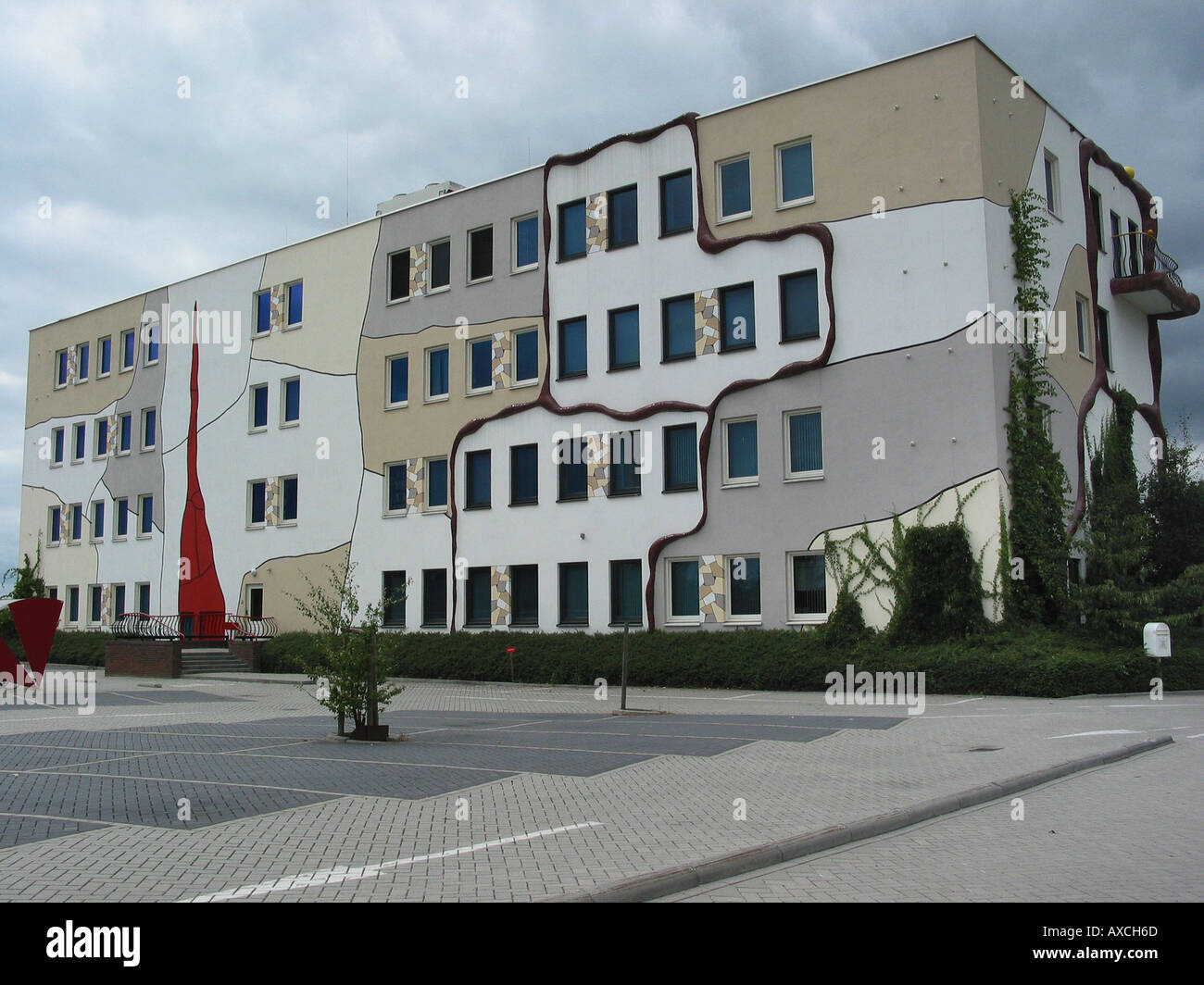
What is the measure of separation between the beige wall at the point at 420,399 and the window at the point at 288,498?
4.15 m

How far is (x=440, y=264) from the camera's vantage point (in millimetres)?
35469

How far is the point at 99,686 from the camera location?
30.1 meters

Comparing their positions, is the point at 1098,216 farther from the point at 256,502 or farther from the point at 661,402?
Result: the point at 256,502

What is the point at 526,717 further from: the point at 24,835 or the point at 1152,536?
the point at 1152,536

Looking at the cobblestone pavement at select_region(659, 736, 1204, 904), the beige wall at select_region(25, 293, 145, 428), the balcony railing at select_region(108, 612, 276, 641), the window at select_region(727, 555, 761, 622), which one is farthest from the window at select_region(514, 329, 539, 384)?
the cobblestone pavement at select_region(659, 736, 1204, 904)

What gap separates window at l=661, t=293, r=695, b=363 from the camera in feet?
97.0

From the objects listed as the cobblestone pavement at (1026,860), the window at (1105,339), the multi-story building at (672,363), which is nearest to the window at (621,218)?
the multi-story building at (672,363)

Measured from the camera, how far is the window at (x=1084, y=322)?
29516 mm

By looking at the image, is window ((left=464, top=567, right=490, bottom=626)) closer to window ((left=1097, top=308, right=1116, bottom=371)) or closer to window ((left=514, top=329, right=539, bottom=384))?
window ((left=514, top=329, right=539, bottom=384))

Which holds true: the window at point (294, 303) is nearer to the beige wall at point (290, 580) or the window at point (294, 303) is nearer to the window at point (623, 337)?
the beige wall at point (290, 580)

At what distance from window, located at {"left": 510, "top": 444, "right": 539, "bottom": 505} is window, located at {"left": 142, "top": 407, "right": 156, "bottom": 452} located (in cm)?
1898

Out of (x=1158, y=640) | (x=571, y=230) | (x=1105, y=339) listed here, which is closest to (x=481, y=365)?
(x=571, y=230)
